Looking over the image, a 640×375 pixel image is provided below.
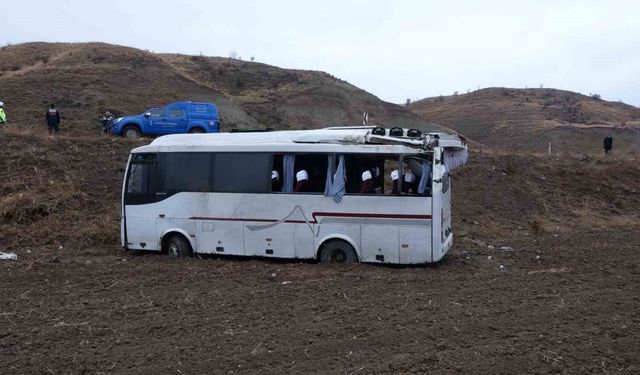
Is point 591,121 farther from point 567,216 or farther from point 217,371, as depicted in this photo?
point 217,371

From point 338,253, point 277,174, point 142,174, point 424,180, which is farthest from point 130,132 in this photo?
point 424,180

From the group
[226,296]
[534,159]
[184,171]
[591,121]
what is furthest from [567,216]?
[591,121]

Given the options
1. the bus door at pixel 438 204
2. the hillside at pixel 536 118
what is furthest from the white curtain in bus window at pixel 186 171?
the hillside at pixel 536 118

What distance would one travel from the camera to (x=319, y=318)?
700 centimetres

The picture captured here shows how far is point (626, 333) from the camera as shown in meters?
6.29

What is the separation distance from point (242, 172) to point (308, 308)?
15.0ft

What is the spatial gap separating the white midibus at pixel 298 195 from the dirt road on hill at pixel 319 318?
529 millimetres

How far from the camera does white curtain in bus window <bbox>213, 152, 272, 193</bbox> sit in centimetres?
1130

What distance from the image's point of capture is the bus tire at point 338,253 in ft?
35.5

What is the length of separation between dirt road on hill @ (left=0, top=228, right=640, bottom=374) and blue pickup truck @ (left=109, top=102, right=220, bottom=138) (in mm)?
15469

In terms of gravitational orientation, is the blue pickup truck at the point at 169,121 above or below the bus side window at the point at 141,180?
above

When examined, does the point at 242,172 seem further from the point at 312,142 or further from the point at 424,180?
the point at 424,180

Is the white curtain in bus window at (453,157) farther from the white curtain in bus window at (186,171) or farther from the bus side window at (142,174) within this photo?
the bus side window at (142,174)

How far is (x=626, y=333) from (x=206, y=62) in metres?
51.5
